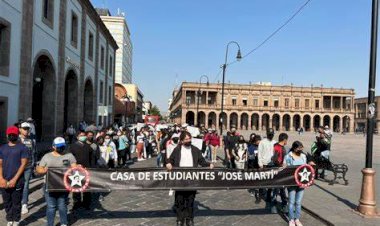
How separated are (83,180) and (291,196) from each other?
3.82m

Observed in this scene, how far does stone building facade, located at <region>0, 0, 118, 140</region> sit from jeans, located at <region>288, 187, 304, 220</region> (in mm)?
12403

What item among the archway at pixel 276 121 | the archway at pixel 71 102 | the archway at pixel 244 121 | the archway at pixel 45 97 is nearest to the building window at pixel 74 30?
the archway at pixel 71 102

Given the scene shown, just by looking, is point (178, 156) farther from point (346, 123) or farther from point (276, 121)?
point (346, 123)

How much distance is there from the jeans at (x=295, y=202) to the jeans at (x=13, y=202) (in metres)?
4.79

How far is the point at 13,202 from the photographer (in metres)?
6.19

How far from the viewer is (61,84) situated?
22.4 m

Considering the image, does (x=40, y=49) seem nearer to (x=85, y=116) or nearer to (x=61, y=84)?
(x=61, y=84)

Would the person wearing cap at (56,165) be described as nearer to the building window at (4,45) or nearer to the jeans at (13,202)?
the jeans at (13,202)

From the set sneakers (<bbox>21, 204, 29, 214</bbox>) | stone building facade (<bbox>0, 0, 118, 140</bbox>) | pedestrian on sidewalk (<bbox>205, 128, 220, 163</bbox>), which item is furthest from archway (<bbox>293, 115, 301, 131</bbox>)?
sneakers (<bbox>21, 204, 29, 214</bbox>)

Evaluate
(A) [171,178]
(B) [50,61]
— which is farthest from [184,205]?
(B) [50,61]

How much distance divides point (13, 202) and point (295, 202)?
5.03 metres

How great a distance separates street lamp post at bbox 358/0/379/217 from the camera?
756cm

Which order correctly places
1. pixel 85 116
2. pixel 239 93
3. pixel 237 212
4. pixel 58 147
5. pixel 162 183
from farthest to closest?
pixel 239 93, pixel 85 116, pixel 237 212, pixel 162 183, pixel 58 147

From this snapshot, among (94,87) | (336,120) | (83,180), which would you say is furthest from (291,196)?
(336,120)
